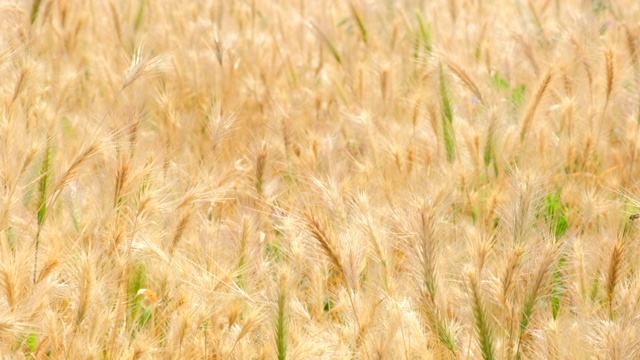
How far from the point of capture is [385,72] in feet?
11.1

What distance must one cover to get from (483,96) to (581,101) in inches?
17.3

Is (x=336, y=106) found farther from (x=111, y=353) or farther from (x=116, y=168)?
(x=111, y=353)

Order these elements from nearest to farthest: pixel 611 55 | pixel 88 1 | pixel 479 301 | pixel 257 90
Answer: pixel 479 301 → pixel 611 55 → pixel 257 90 → pixel 88 1

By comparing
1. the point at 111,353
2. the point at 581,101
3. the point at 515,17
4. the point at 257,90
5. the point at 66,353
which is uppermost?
the point at 66,353

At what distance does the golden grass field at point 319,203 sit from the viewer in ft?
6.04

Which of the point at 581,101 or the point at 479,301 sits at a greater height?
the point at 479,301

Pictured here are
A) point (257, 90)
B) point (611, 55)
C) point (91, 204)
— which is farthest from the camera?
point (257, 90)

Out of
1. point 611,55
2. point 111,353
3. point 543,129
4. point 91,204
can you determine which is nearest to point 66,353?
point 111,353

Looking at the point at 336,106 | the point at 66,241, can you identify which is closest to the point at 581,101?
the point at 336,106

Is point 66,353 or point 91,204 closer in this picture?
point 66,353

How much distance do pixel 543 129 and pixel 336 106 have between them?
1.04 metres

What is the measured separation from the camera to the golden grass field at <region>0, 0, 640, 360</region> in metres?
1.84

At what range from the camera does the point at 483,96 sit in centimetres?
311

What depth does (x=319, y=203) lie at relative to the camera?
7.54 feet
